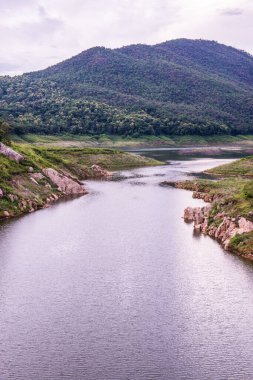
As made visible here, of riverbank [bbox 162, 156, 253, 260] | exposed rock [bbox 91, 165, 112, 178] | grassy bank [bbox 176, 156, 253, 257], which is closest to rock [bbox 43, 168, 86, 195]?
grassy bank [bbox 176, 156, 253, 257]

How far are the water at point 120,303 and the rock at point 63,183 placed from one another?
114 feet

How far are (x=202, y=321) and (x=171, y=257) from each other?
854 inches

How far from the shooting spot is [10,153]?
120688 mm

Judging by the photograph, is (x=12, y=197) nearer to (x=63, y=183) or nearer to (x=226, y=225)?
(x=63, y=183)

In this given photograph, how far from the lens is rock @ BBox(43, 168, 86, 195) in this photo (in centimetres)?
12681

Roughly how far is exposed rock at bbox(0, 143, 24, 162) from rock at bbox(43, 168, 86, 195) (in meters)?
7.69

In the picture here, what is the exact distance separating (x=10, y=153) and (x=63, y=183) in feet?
52.5

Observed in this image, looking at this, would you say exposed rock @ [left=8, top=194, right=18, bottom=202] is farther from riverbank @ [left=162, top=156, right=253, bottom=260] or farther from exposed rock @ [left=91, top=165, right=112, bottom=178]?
exposed rock @ [left=91, top=165, right=112, bottom=178]

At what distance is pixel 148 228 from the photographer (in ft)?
291

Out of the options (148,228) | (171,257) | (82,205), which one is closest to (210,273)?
(171,257)

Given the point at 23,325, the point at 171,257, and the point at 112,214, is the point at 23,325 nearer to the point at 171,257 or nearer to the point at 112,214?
the point at 171,257

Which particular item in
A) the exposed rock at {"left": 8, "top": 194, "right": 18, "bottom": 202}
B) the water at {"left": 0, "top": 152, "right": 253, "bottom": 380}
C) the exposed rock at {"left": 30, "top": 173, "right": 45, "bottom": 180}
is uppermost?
the exposed rock at {"left": 30, "top": 173, "right": 45, "bottom": 180}

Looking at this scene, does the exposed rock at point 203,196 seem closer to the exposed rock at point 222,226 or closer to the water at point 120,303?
the exposed rock at point 222,226

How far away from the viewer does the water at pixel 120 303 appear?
41.2 m
